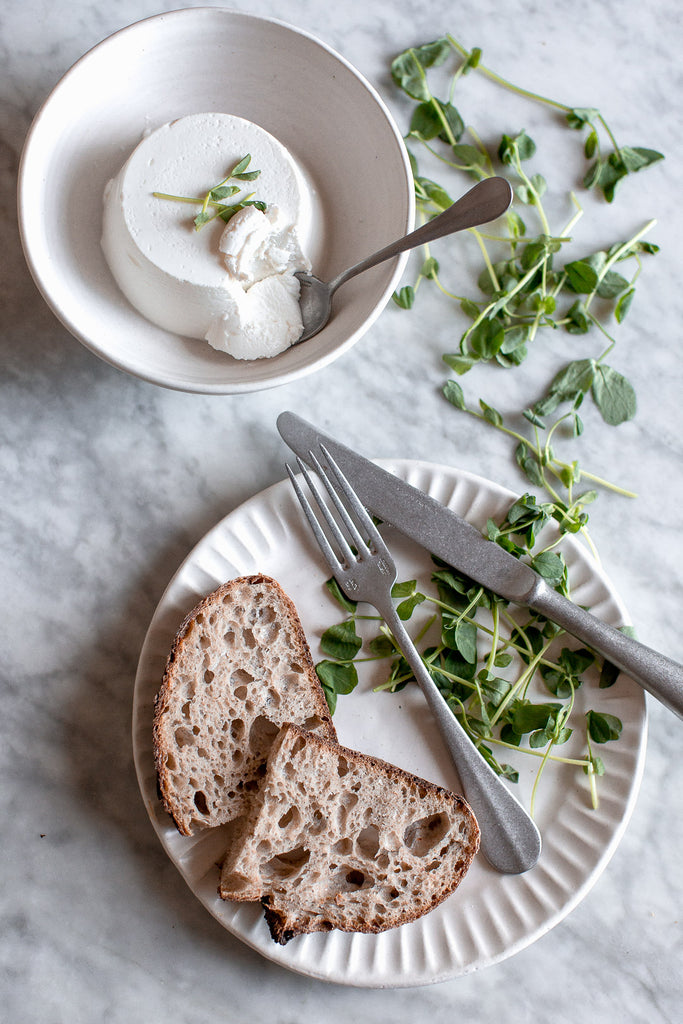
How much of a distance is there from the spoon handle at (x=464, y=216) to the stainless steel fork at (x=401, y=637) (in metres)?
0.33

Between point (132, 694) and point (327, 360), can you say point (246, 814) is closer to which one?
point (132, 694)

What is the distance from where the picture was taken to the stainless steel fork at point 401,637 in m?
1.30

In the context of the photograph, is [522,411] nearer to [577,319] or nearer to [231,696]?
[577,319]

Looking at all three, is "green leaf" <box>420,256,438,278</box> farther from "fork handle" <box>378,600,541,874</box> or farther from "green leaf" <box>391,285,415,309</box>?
"fork handle" <box>378,600,541,874</box>

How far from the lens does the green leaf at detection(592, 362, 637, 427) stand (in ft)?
4.81

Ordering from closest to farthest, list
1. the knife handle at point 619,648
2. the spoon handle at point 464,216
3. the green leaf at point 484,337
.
A: the spoon handle at point 464,216 → the knife handle at point 619,648 → the green leaf at point 484,337

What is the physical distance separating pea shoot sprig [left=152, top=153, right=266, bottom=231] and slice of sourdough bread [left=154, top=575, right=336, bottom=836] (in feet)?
1.75

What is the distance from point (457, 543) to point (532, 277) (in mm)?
493

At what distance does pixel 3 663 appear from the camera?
4.49ft

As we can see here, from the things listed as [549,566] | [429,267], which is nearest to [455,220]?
[429,267]

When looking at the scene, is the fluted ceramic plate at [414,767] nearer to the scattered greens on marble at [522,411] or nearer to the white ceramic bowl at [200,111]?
the scattered greens on marble at [522,411]

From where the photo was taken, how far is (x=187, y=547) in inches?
55.3

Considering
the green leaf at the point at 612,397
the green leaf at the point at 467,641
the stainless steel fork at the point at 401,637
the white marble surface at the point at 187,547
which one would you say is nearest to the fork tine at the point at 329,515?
the stainless steel fork at the point at 401,637

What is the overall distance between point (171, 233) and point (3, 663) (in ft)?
2.37
